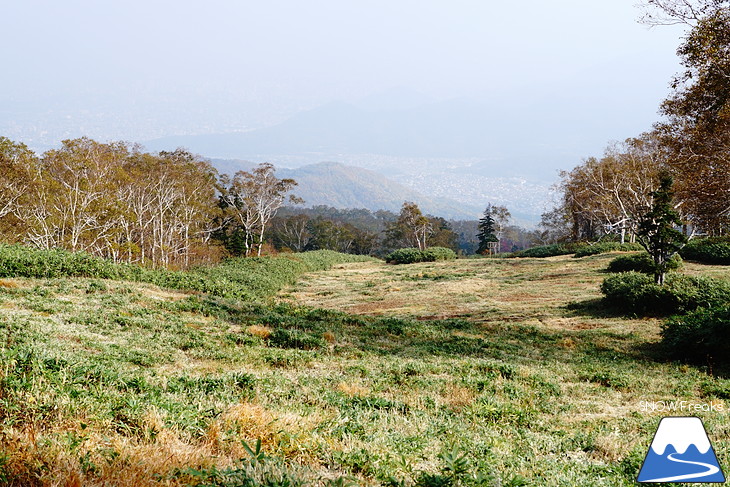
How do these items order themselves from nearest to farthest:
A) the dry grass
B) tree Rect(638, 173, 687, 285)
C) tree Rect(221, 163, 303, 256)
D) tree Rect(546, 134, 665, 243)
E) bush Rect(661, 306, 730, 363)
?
1. bush Rect(661, 306, 730, 363)
2. the dry grass
3. tree Rect(638, 173, 687, 285)
4. tree Rect(546, 134, 665, 243)
5. tree Rect(221, 163, 303, 256)

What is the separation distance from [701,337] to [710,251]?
24593 millimetres

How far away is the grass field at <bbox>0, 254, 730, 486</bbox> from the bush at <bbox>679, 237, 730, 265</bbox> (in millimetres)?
19310

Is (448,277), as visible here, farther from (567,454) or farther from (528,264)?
(567,454)

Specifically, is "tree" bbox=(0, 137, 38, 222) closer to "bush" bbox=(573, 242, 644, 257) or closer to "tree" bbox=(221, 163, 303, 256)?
"tree" bbox=(221, 163, 303, 256)

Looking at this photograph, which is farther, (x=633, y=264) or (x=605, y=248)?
(x=605, y=248)

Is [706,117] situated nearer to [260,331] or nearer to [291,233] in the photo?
[260,331]

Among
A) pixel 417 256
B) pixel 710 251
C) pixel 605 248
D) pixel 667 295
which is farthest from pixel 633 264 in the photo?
pixel 417 256

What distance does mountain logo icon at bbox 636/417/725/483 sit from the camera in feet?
12.7

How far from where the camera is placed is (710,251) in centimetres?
2972

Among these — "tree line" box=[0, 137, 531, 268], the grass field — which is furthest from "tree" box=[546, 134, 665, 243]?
"tree line" box=[0, 137, 531, 268]

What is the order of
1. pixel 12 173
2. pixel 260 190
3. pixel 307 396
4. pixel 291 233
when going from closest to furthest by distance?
1. pixel 307 396
2. pixel 12 173
3. pixel 260 190
4. pixel 291 233

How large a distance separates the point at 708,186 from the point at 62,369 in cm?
1684

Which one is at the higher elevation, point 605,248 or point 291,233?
point 291,233

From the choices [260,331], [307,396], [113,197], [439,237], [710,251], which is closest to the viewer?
[307,396]
